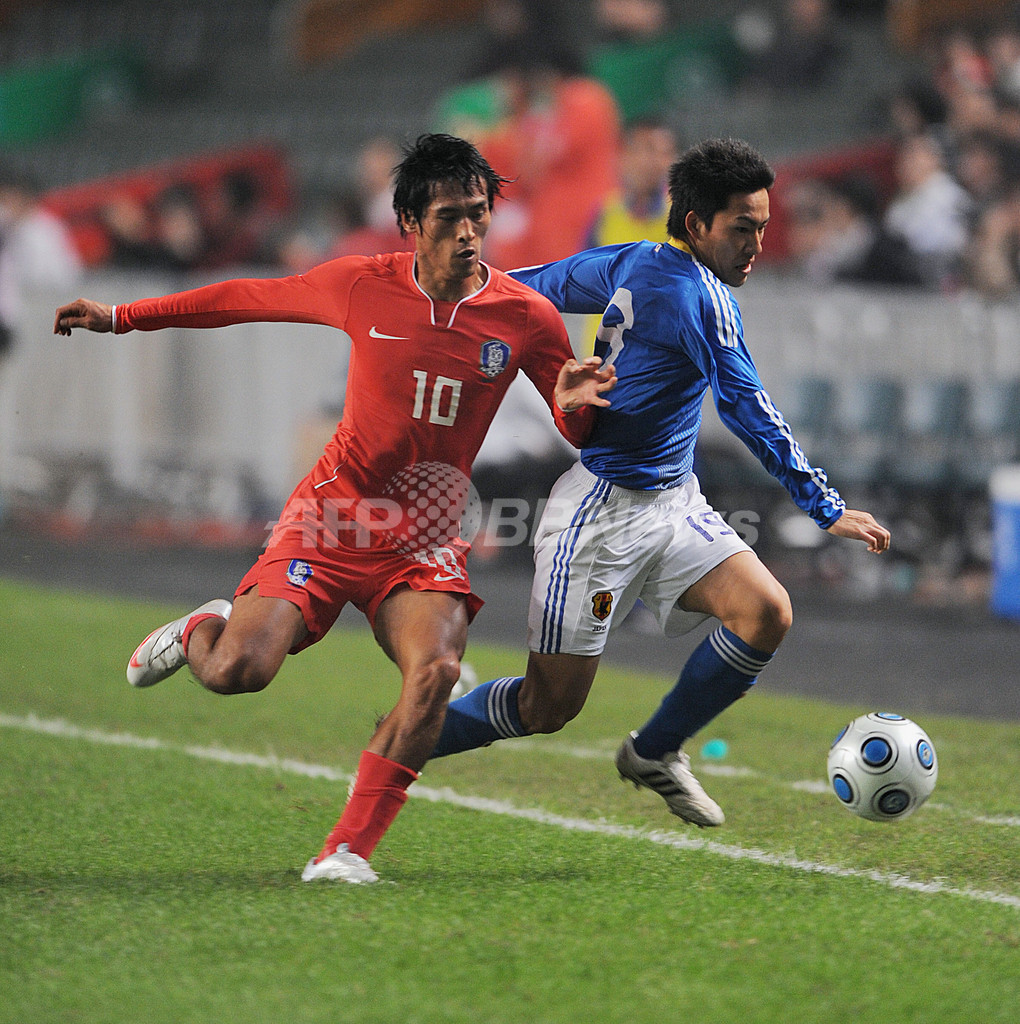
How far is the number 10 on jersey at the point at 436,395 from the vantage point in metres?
4.63

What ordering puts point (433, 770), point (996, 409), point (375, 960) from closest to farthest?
point (375, 960), point (433, 770), point (996, 409)

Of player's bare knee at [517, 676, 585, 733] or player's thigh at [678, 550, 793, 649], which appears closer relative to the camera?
player's thigh at [678, 550, 793, 649]

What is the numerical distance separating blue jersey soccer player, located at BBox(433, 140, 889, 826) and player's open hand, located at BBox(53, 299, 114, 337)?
133 cm

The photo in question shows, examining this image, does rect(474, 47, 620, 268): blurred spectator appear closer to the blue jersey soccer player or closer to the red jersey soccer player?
the blue jersey soccer player

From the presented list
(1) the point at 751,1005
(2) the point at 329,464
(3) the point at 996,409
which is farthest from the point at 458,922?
(3) the point at 996,409

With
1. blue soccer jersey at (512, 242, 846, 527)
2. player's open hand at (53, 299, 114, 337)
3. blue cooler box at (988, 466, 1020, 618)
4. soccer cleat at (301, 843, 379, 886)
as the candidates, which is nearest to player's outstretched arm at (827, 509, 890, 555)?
blue soccer jersey at (512, 242, 846, 527)

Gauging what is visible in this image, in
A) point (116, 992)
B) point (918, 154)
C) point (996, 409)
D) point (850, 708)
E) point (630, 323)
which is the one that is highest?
point (918, 154)

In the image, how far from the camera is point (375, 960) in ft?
12.4

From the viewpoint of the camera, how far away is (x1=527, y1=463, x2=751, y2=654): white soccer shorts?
4.85 metres

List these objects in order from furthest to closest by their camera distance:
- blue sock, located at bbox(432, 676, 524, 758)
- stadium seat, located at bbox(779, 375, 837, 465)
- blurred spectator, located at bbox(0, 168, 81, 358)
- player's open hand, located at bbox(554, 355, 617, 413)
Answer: blurred spectator, located at bbox(0, 168, 81, 358)
stadium seat, located at bbox(779, 375, 837, 465)
blue sock, located at bbox(432, 676, 524, 758)
player's open hand, located at bbox(554, 355, 617, 413)

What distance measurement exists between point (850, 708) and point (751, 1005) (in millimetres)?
4228

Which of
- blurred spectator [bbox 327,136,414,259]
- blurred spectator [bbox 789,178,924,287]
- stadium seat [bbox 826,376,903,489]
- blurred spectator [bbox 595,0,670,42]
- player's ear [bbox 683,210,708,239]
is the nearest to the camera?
player's ear [bbox 683,210,708,239]

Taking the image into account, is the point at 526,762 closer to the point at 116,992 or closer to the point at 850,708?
the point at 850,708

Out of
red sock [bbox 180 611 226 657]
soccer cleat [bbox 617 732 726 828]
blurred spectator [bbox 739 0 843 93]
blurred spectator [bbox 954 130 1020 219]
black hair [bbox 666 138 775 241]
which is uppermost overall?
blurred spectator [bbox 739 0 843 93]
